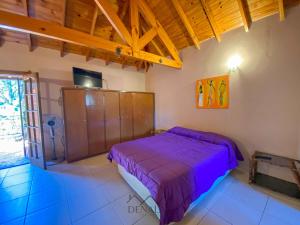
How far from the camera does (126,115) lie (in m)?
4.21

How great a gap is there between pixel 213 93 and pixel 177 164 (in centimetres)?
205

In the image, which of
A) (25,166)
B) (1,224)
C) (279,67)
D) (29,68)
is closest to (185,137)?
(279,67)

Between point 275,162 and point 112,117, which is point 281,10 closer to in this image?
point 275,162

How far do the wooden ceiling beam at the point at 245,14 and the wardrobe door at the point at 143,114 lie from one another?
9.88ft

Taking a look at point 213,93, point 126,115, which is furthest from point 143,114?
point 213,93

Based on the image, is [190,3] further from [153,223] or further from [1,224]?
[1,224]

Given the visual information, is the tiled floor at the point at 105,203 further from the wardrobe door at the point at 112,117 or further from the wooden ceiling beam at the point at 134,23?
the wooden ceiling beam at the point at 134,23

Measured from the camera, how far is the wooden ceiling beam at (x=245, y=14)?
2299 mm

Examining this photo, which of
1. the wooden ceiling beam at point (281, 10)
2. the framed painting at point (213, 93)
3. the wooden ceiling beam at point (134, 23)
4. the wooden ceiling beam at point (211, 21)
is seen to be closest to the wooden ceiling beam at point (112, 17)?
the wooden ceiling beam at point (134, 23)

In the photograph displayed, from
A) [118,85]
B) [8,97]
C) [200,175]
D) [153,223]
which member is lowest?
[153,223]

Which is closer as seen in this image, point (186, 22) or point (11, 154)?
point (186, 22)

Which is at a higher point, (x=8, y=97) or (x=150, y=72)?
(x=150, y=72)

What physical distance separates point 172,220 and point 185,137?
1933 millimetres

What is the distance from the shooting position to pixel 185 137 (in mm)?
3213
